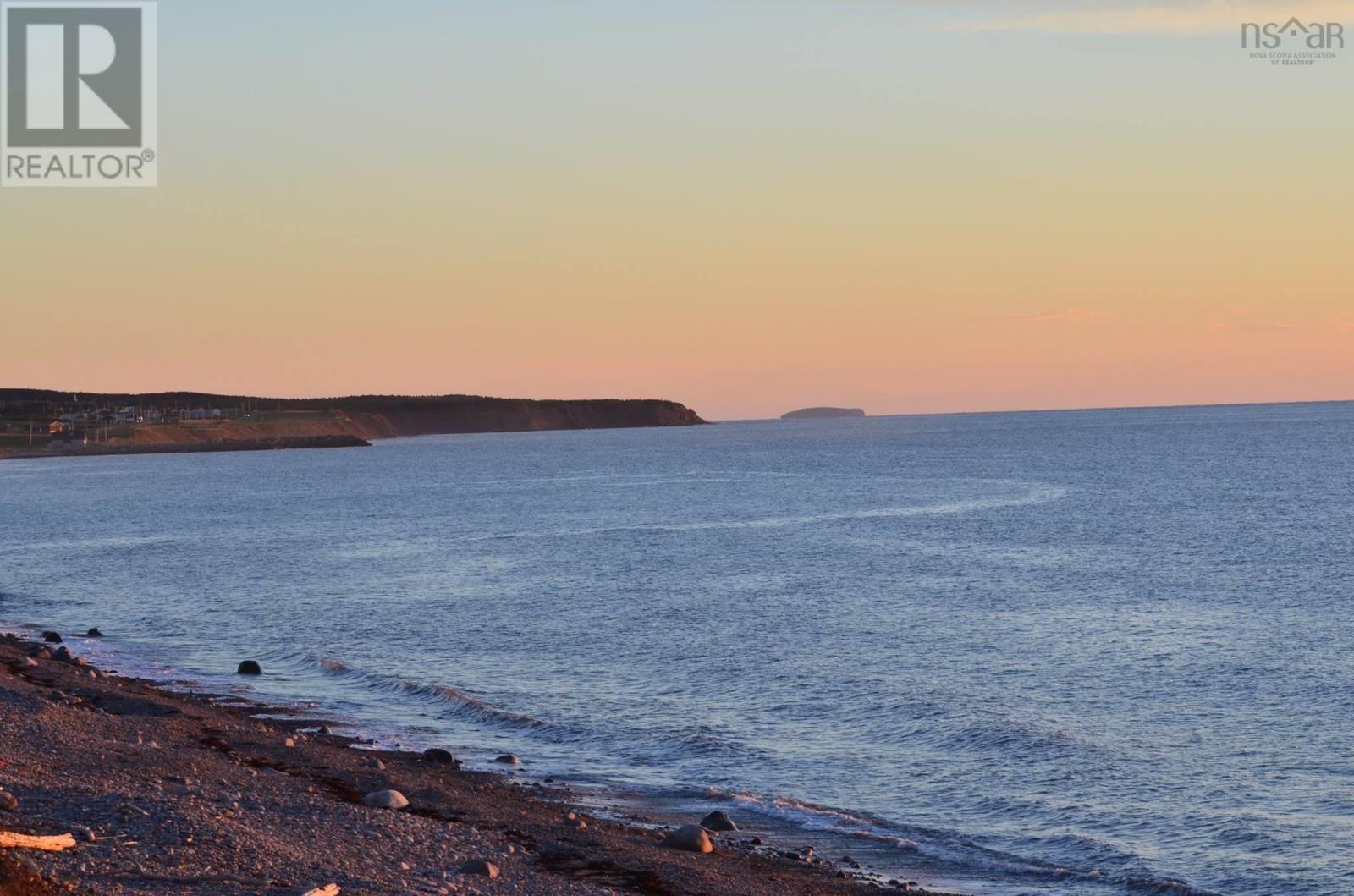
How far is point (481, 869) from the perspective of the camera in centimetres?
1538

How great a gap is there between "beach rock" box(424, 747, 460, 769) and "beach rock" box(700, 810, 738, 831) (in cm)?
549

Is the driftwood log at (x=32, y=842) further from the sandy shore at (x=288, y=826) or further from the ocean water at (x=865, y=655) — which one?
the ocean water at (x=865, y=655)

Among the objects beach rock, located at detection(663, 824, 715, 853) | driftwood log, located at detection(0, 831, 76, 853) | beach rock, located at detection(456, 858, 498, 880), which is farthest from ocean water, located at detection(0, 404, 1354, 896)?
driftwood log, located at detection(0, 831, 76, 853)

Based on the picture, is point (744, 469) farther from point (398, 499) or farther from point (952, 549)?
point (952, 549)

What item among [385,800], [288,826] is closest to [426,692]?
[385,800]

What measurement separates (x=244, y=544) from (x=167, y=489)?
73.8 meters

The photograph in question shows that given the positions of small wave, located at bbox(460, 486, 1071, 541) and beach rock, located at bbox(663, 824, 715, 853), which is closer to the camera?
beach rock, located at bbox(663, 824, 715, 853)

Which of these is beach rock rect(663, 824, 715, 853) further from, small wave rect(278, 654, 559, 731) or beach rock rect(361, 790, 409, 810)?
small wave rect(278, 654, 559, 731)

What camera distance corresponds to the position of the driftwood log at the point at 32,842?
12500mm

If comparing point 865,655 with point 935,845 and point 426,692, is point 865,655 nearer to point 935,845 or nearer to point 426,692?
point 426,692

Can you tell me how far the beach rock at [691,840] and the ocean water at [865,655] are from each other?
7.42 ft

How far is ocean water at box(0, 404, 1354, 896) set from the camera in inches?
826

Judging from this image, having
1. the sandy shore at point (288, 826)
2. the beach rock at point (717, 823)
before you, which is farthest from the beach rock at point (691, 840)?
the beach rock at point (717, 823)

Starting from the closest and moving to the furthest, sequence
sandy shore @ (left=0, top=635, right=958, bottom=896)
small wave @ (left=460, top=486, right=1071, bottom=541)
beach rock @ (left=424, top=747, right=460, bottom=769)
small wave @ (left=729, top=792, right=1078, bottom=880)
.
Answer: sandy shore @ (left=0, top=635, right=958, bottom=896) → small wave @ (left=729, top=792, right=1078, bottom=880) → beach rock @ (left=424, top=747, right=460, bottom=769) → small wave @ (left=460, top=486, right=1071, bottom=541)
